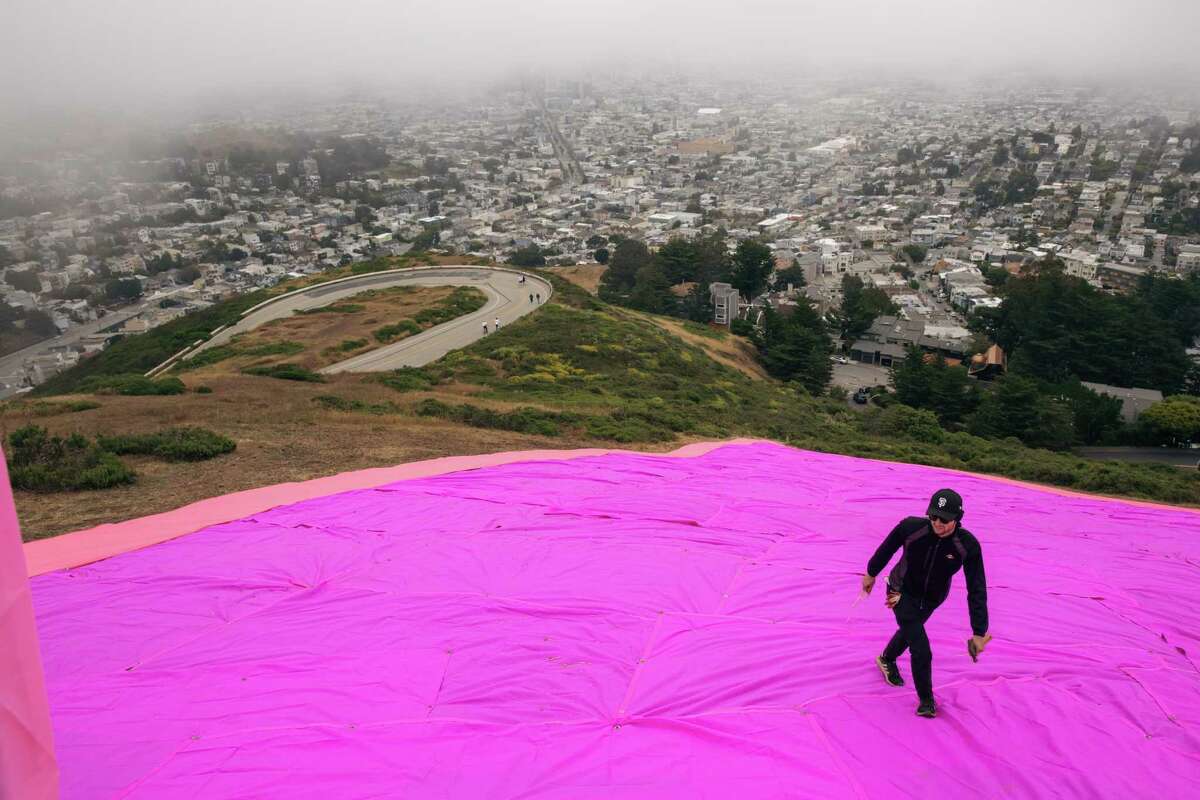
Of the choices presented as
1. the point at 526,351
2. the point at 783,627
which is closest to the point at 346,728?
the point at 783,627

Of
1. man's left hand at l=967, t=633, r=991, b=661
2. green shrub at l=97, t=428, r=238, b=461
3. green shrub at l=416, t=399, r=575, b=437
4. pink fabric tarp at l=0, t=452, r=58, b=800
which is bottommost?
green shrub at l=416, t=399, r=575, b=437

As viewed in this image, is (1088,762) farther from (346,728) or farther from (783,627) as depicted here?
(346,728)

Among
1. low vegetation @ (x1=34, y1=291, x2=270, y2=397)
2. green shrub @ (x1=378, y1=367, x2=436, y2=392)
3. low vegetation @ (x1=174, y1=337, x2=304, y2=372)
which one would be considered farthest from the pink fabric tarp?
low vegetation @ (x1=34, y1=291, x2=270, y2=397)

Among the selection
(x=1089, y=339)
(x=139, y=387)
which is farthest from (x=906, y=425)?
(x=1089, y=339)

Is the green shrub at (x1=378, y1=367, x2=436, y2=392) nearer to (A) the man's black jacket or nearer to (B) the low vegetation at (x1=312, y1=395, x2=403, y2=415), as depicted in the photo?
(B) the low vegetation at (x1=312, y1=395, x2=403, y2=415)

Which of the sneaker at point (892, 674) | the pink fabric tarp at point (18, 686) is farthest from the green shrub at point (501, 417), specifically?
the pink fabric tarp at point (18, 686)

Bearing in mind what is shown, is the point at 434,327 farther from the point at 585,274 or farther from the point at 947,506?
the point at 947,506

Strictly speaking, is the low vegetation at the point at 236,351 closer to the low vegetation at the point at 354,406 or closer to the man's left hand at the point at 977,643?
the low vegetation at the point at 354,406
